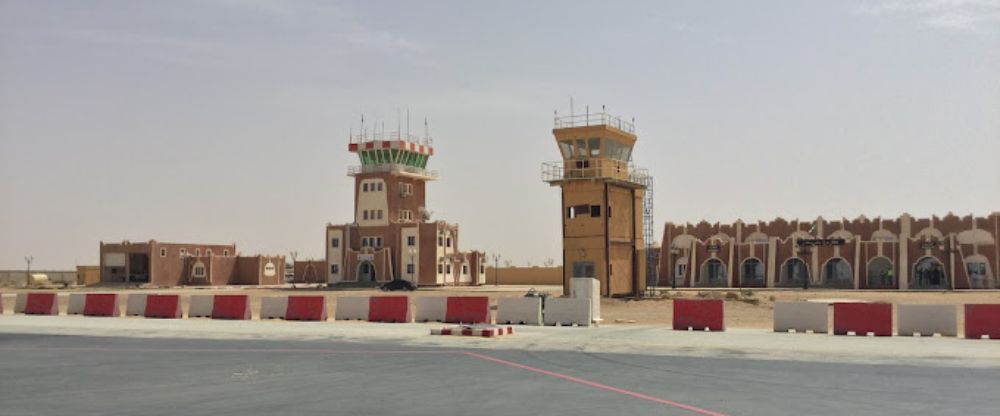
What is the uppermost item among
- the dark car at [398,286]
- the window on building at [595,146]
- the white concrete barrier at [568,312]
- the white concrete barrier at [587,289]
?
the window on building at [595,146]

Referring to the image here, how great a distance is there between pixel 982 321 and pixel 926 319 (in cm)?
167

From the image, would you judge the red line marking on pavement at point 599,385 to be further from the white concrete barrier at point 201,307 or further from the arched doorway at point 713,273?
the arched doorway at point 713,273

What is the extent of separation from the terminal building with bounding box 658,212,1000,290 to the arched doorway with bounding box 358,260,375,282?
94.5ft

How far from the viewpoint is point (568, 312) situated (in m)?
32.0

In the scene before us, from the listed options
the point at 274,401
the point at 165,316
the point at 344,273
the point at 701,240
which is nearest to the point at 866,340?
the point at 274,401

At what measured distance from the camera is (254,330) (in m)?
29.5

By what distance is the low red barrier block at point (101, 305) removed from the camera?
128 feet

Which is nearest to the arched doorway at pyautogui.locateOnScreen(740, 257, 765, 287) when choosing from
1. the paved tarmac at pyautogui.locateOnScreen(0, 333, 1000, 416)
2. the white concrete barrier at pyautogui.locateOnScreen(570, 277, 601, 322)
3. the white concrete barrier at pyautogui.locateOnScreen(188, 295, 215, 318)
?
the white concrete barrier at pyautogui.locateOnScreen(570, 277, 601, 322)

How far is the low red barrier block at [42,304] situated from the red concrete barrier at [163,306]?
4.93 m

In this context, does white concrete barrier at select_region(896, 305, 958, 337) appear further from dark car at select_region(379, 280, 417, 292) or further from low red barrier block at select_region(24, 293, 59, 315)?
dark car at select_region(379, 280, 417, 292)

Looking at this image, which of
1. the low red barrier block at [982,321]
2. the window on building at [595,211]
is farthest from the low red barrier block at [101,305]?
the low red barrier block at [982,321]

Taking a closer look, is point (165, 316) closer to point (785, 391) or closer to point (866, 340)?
point (866, 340)

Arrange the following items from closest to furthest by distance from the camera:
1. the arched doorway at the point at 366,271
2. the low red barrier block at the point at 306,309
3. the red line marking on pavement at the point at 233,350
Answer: the red line marking on pavement at the point at 233,350 < the low red barrier block at the point at 306,309 < the arched doorway at the point at 366,271

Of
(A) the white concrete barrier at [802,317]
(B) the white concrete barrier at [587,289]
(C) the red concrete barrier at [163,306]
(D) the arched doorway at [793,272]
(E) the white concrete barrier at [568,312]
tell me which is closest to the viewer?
(A) the white concrete barrier at [802,317]
